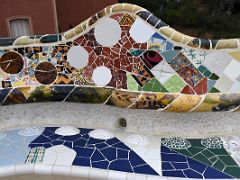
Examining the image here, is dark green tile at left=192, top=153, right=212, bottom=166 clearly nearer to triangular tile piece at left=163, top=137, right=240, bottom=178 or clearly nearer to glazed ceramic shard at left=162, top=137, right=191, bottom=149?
triangular tile piece at left=163, top=137, right=240, bottom=178

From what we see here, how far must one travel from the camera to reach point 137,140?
118 inches

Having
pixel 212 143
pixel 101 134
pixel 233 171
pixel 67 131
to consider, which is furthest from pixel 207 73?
pixel 67 131

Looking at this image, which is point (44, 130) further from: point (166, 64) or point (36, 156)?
point (166, 64)

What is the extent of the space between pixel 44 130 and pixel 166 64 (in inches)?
57.9

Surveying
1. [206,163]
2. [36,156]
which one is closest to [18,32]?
[36,156]

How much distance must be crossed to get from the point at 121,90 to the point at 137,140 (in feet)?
1.78

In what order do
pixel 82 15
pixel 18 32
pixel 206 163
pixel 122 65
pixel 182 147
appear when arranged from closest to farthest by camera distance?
1. pixel 206 163
2. pixel 182 147
3. pixel 122 65
4. pixel 18 32
5. pixel 82 15

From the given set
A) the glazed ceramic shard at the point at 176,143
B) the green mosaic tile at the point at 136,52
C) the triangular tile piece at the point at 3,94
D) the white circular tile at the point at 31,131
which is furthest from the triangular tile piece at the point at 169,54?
the triangular tile piece at the point at 3,94

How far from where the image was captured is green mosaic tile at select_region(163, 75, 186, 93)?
3.01 metres

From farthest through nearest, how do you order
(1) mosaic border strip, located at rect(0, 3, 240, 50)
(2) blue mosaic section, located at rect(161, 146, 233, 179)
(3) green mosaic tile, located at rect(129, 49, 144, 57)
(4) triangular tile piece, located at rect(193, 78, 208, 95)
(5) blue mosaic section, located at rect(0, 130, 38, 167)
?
(3) green mosaic tile, located at rect(129, 49, 144, 57)
(4) triangular tile piece, located at rect(193, 78, 208, 95)
(1) mosaic border strip, located at rect(0, 3, 240, 50)
(5) blue mosaic section, located at rect(0, 130, 38, 167)
(2) blue mosaic section, located at rect(161, 146, 233, 179)

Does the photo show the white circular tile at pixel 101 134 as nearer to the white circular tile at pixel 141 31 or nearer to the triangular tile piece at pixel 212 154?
the triangular tile piece at pixel 212 154

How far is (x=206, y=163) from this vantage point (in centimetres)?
266

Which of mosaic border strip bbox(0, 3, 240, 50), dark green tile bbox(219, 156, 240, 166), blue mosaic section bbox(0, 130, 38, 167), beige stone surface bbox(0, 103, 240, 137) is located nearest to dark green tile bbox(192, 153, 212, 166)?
dark green tile bbox(219, 156, 240, 166)

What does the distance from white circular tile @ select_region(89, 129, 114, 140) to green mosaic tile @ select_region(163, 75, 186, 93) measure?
77cm
